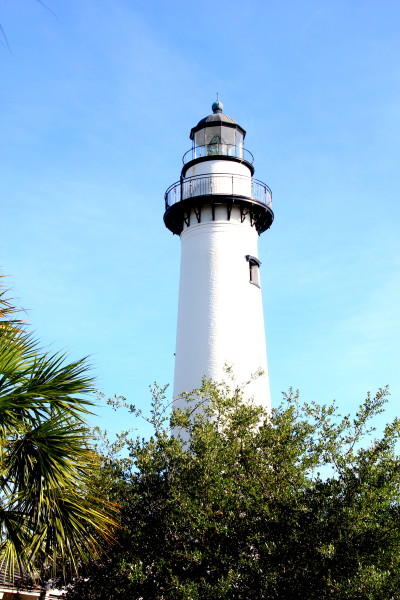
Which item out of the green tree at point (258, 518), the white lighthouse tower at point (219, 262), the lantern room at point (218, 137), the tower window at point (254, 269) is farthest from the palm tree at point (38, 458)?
the lantern room at point (218, 137)

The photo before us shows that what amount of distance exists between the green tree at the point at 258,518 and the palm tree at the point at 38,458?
241 centimetres

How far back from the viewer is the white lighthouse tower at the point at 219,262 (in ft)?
64.1

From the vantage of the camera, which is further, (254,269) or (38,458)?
(254,269)

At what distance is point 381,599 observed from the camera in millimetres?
10312

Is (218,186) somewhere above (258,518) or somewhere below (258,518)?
above

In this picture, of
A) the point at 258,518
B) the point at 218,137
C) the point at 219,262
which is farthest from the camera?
the point at 218,137

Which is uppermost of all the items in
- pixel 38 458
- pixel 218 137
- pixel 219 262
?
pixel 218 137

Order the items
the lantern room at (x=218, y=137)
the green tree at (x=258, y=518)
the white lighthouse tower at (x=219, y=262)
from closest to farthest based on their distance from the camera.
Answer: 1. the green tree at (x=258, y=518)
2. the white lighthouse tower at (x=219, y=262)
3. the lantern room at (x=218, y=137)

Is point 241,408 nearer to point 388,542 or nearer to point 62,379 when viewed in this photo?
point 388,542

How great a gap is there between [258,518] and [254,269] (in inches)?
435

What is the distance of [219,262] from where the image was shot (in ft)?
68.0

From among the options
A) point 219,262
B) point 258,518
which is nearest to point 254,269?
point 219,262

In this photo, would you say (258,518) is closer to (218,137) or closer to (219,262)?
(219,262)

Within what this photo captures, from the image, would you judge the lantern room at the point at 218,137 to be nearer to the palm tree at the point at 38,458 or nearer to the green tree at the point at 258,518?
the green tree at the point at 258,518
